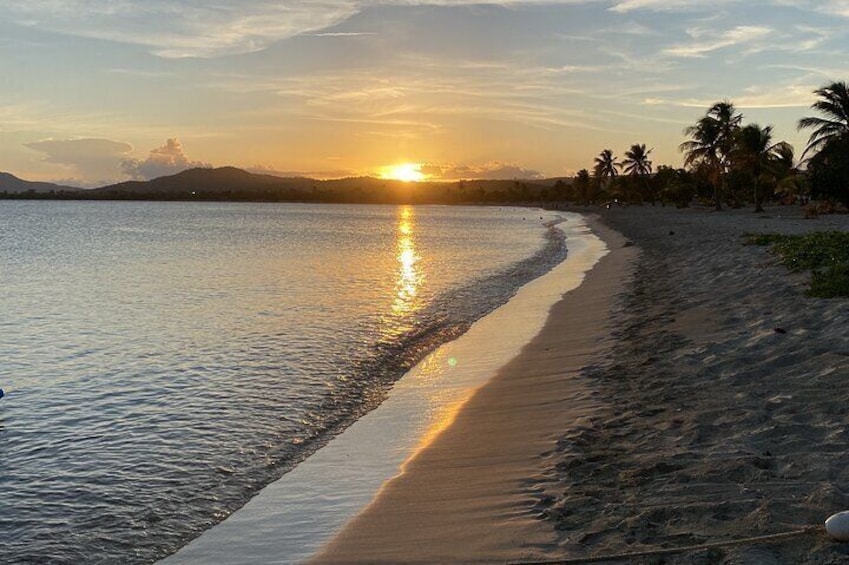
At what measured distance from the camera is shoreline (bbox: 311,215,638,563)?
552cm

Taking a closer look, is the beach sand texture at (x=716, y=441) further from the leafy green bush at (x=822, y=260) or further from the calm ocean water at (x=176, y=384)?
the calm ocean water at (x=176, y=384)

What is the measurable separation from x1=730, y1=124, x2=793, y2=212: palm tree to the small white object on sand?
241ft

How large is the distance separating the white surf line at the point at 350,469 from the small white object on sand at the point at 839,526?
3.76 m

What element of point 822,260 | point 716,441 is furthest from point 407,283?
point 716,441

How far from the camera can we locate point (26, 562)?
605 cm

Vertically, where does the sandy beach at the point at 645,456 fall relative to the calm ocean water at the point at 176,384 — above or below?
above

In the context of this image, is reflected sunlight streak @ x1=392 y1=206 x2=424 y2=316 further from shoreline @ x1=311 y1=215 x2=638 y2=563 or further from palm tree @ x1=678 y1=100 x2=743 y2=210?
palm tree @ x1=678 y1=100 x2=743 y2=210

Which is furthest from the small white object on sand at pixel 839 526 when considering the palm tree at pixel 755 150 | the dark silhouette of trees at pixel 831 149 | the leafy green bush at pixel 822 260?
the palm tree at pixel 755 150

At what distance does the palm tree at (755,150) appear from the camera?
7150 centimetres

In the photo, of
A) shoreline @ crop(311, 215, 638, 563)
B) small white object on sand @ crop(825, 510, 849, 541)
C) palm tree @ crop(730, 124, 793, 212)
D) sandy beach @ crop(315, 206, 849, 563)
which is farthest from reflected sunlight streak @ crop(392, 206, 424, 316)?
palm tree @ crop(730, 124, 793, 212)

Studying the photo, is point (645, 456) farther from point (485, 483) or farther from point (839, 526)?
point (839, 526)

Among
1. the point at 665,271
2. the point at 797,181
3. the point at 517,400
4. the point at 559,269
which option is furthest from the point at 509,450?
the point at 797,181

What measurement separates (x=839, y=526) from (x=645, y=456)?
7.49 ft

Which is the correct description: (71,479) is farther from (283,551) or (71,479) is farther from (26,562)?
(283,551)
